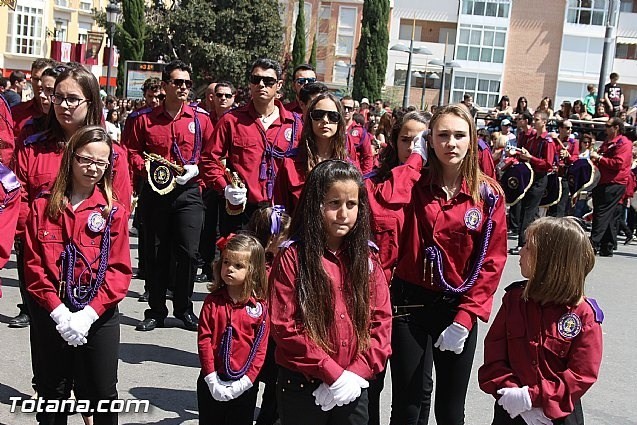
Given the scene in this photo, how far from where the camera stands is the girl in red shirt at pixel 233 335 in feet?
15.3

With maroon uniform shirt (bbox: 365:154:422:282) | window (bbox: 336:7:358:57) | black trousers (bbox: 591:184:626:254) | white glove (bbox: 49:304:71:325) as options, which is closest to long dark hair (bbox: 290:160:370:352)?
maroon uniform shirt (bbox: 365:154:422:282)

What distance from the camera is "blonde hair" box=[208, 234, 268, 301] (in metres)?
4.93

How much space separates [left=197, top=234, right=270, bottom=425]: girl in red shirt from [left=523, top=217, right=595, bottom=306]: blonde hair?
5.22ft

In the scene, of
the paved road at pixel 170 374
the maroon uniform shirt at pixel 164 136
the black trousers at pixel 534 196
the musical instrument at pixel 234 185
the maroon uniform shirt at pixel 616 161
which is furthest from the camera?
the black trousers at pixel 534 196

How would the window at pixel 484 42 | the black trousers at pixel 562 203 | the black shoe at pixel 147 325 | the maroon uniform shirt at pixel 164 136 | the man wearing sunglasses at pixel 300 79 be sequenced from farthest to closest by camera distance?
1. the window at pixel 484 42
2. the black trousers at pixel 562 203
3. the man wearing sunglasses at pixel 300 79
4. the black shoe at pixel 147 325
5. the maroon uniform shirt at pixel 164 136

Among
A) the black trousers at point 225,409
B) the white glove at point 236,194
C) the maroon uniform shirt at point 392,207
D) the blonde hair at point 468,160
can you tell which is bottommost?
the black trousers at point 225,409

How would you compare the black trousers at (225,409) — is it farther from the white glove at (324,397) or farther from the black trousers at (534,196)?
the black trousers at (534,196)

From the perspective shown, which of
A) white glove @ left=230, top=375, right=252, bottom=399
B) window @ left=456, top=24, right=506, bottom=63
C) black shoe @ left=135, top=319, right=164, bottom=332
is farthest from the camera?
window @ left=456, top=24, right=506, bottom=63

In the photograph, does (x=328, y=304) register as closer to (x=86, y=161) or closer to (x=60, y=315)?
(x=60, y=315)

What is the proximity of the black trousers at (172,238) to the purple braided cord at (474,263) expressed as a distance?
3202 millimetres

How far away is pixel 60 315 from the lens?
4.17 m

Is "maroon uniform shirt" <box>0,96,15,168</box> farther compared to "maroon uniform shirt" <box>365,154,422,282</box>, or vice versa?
"maroon uniform shirt" <box>0,96,15,168</box>

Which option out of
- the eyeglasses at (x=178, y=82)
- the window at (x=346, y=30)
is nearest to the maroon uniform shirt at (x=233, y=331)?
the eyeglasses at (x=178, y=82)

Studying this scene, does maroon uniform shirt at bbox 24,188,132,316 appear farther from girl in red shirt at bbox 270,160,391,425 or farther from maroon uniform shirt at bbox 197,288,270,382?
girl in red shirt at bbox 270,160,391,425
